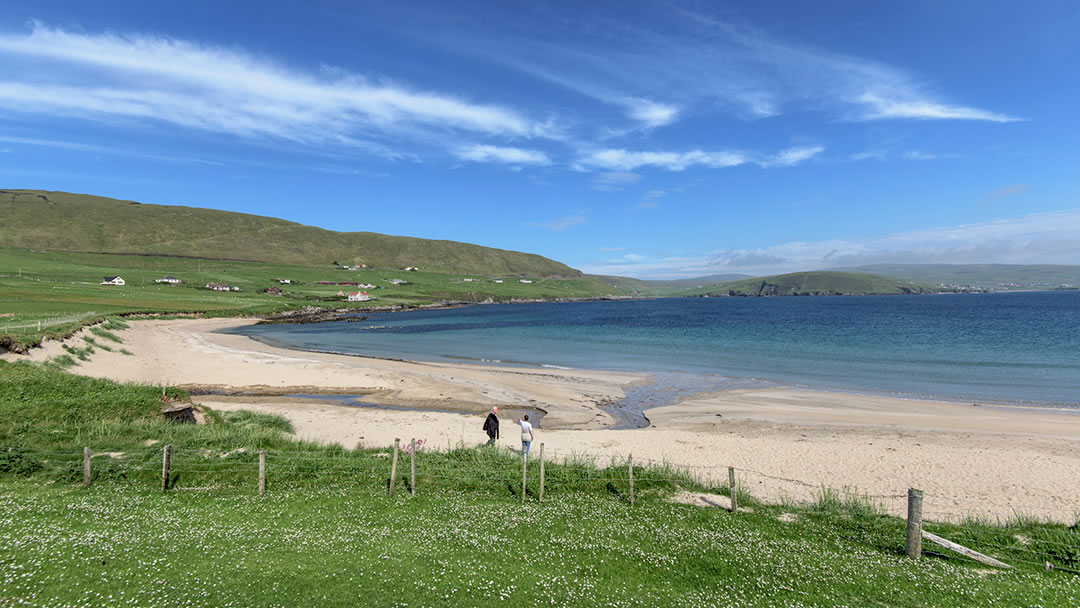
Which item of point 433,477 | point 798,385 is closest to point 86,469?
point 433,477

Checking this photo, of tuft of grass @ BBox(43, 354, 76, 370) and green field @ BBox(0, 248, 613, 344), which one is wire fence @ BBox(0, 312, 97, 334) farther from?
tuft of grass @ BBox(43, 354, 76, 370)

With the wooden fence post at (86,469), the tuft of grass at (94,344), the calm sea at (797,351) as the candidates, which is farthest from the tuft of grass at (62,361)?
the calm sea at (797,351)

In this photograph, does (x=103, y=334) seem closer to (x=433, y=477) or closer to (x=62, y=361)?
(x=62, y=361)

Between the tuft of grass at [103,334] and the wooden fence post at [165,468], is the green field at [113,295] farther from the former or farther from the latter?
the wooden fence post at [165,468]

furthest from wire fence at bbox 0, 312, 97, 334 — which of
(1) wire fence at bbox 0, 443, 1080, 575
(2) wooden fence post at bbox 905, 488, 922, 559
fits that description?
(2) wooden fence post at bbox 905, 488, 922, 559

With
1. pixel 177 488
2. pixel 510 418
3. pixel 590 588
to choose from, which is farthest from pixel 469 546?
pixel 510 418

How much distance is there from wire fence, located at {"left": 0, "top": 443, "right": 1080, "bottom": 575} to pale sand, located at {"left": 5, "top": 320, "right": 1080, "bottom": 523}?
121 centimetres

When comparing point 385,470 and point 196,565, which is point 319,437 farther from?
point 196,565

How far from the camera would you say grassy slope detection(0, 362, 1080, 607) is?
995 centimetres

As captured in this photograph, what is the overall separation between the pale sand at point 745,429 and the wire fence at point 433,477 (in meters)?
1.21

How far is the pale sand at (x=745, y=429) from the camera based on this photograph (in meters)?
20.1

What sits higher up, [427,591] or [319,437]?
[427,591]

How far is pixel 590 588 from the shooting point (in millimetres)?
10359

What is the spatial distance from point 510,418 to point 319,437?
1163cm
